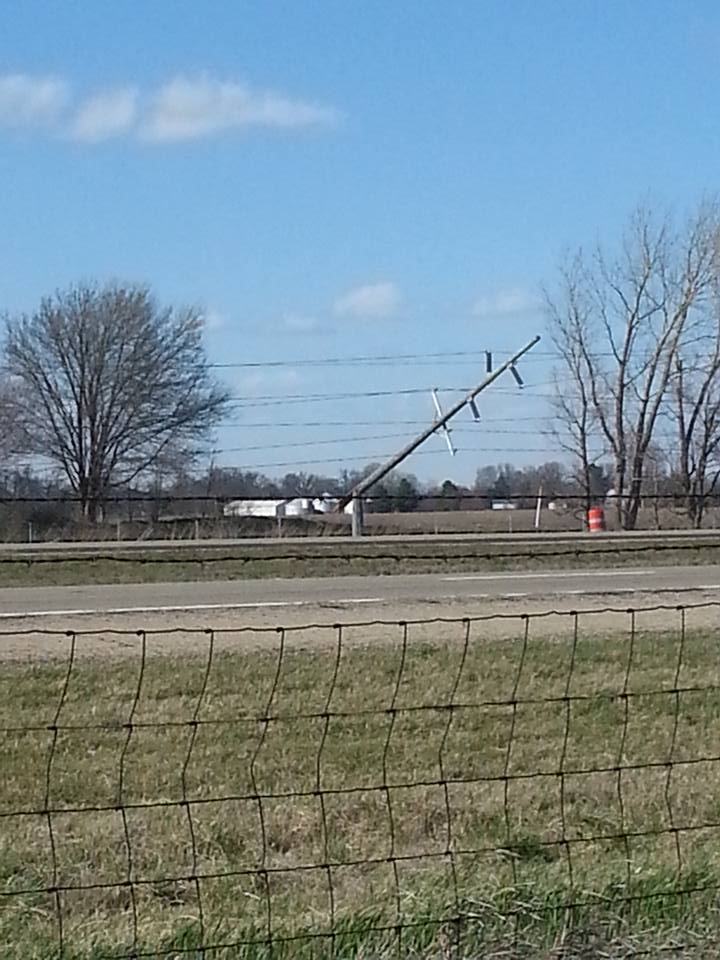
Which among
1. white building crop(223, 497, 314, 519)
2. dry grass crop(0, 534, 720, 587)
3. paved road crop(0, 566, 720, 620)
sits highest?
white building crop(223, 497, 314, 519)

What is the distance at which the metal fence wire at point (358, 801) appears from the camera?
5219mm

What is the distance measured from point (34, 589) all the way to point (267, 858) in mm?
13673

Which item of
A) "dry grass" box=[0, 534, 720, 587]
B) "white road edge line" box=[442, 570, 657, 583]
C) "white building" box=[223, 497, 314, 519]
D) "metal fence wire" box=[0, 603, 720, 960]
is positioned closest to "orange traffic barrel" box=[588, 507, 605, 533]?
"white building" box=[223, 497, 314, 519]

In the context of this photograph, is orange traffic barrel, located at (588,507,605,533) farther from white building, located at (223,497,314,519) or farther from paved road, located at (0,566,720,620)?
paved road, located at (0,566,720,620)

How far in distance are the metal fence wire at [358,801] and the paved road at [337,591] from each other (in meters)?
4.50

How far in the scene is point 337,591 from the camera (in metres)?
19.4

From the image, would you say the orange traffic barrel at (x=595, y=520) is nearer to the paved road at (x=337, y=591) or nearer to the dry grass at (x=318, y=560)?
the dry grass at (x=318, y=560)

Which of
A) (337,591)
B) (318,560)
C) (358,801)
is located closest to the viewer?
(358,801)

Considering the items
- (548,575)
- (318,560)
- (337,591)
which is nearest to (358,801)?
(337,591)

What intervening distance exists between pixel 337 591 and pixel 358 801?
468 inches

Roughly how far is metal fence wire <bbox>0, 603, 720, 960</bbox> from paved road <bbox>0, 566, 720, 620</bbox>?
177 inches

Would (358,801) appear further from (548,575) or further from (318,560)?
(318,560)

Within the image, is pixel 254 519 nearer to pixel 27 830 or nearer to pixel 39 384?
pixel 39 384

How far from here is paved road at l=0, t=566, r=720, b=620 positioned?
17.4m
